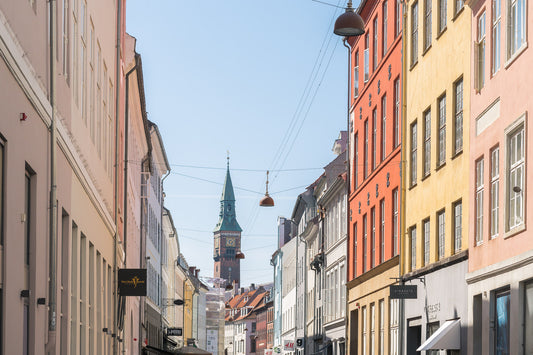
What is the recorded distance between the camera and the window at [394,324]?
1213 inches

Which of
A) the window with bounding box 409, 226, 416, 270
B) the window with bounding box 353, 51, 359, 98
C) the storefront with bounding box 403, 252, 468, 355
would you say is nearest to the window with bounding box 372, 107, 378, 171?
the window with bounding box 353, 51, 359, 98

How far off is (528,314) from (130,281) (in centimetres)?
1094

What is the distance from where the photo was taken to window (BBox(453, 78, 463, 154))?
23.8 meters

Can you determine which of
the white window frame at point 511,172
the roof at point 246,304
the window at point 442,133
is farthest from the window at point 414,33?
the roof at point 246,304

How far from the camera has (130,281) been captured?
25375mm

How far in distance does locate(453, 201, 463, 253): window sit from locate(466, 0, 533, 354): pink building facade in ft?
5.79

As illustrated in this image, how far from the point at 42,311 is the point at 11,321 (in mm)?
2002

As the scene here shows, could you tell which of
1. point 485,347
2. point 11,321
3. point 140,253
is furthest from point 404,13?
point 11,321

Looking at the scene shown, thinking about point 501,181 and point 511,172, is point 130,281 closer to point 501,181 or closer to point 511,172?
Result: point 501,181

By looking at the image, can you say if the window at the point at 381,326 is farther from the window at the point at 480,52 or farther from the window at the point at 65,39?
the window at the point at 65,39

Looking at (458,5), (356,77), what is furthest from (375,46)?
(458,5)

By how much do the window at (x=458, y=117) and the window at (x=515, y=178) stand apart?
4969 millimetres

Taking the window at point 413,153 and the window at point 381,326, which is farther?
the window at point 381,326

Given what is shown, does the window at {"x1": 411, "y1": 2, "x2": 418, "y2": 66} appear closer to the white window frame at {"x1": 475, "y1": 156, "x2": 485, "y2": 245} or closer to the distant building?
the white window frame at {"x1": 475, "y1": 156, "x2": 485, "y2": 245}
